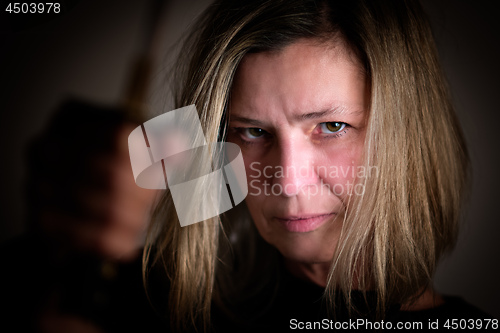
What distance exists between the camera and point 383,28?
1.55ft

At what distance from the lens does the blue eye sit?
1.53 ft

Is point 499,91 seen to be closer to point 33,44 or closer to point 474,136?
point 474,136

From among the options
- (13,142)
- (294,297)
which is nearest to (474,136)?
(294,297)

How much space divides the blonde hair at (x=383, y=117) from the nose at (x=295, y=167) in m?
0.08

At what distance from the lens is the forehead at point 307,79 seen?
44cm

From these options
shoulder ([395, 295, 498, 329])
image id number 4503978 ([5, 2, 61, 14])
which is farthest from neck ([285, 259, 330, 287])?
image id number 4503978 ([5, 2, 61, 14])

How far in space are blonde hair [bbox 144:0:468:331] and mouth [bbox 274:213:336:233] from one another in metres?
0.04

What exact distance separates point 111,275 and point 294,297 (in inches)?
14.0

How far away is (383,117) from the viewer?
0.46 metres

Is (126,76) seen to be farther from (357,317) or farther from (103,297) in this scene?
(357,317)

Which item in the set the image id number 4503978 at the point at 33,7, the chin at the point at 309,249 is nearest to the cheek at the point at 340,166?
the chin at the point at 309,249

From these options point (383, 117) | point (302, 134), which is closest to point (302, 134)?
point (302, 134)
